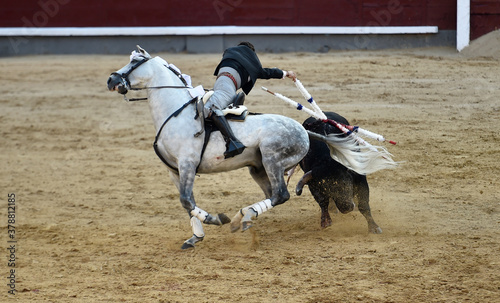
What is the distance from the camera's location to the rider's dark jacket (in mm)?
5770

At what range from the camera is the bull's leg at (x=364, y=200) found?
5.89 meters

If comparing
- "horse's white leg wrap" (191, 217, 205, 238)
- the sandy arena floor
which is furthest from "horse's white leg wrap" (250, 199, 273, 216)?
"horse's white leg wrap" (191, 217, 205, 238)

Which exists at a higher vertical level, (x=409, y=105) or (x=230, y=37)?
(x=230, y=37)

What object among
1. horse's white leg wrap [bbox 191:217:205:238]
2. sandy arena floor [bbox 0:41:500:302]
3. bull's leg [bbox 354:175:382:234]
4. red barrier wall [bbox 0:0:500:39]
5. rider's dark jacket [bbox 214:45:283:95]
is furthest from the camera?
red barrier wall [bbox 0:0:500:39]

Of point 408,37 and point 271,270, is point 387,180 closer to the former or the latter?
point 271,270

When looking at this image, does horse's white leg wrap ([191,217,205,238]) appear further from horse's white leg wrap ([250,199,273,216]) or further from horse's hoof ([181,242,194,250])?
horse's white leg wrap ([250,199,273,216])

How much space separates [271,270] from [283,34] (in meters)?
9.48

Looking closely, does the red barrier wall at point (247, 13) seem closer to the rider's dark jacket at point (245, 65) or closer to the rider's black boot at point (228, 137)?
the rider's dark jacket at point (245, 65)

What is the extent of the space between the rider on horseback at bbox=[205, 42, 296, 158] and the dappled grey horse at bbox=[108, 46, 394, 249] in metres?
0.09

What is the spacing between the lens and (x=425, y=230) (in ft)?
19.3

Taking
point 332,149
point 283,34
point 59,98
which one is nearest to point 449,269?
point 332,149

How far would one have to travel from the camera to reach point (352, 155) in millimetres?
5785

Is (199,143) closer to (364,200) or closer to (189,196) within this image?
(189,196)

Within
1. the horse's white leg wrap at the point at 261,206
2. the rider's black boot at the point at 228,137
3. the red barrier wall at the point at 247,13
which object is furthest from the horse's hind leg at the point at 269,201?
the red barrier wall at the point at 247,13
